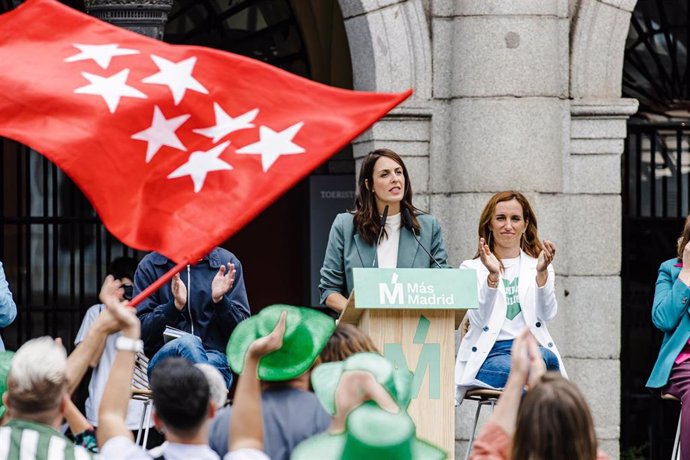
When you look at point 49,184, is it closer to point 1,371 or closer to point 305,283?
point 305,283

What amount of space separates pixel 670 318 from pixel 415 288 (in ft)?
6.12

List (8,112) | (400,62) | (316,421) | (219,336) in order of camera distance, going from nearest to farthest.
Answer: (316,421), (8,112), (219,336), (400,62)

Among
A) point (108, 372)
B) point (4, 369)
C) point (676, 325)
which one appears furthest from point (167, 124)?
point (108, 372)

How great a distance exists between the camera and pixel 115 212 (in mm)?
7980

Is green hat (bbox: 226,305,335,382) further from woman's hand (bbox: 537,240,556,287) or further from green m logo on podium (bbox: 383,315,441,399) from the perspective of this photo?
woman's hand (bbox: 537,240,556,287)

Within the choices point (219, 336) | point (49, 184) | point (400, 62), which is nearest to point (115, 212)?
point (219, 336)

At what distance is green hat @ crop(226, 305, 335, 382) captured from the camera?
23.0 ft

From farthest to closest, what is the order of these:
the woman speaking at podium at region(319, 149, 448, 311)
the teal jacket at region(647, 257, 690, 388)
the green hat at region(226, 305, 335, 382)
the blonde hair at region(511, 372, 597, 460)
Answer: the teal jacket at region(647, 257, 690, 388) → the woman speaking at podium at region(319, 149, 448, 311) → the green hat at region(226, 305, 335, 382) → the blonde hair at region(511, 372, 597, 460)

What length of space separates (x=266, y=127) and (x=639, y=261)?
24.8ft

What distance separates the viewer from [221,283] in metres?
9.90

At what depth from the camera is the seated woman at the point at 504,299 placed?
10000 mm

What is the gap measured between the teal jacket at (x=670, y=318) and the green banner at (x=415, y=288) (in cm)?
156

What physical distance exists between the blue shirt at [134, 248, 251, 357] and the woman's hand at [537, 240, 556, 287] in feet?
5.41

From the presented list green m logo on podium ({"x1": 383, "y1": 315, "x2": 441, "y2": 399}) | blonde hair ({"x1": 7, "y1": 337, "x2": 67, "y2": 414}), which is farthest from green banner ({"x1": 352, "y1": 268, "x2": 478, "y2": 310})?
blonde hair ({"x1": 7, "y1": 337, "x2": 67, "y2": 414})
